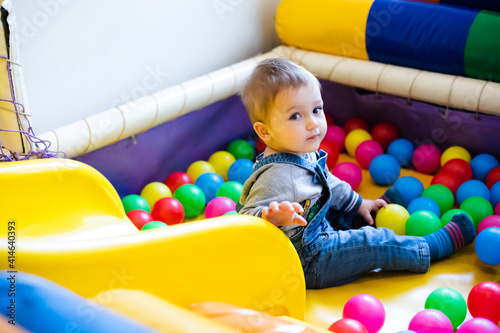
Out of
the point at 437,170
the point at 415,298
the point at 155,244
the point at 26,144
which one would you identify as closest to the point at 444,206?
the point at 437,170

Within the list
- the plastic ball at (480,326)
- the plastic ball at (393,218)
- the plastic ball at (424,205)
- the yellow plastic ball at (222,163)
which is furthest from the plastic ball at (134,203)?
the plastic ball at (480,326)

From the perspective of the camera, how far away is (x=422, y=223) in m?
1.64

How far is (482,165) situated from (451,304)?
76 cm

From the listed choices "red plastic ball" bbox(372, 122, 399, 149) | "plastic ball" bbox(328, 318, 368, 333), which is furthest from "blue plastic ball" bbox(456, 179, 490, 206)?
"plastic ball" bbox(328, 318, 368, 333)

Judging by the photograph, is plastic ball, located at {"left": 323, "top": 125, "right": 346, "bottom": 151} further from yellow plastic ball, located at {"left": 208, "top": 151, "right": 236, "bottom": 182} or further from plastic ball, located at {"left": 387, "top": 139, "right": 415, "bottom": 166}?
yellow plastic ball, located at {"left": 208, "top": 151, "right": 236, "bottom": 182}

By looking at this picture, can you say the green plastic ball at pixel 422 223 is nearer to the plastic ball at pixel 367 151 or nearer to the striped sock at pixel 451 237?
the striped sock at pixel 451 237

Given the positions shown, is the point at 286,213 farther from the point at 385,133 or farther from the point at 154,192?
the point at 385,133

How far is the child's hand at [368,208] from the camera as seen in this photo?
66.8 inches

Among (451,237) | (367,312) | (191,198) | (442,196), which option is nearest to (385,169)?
(442,196)

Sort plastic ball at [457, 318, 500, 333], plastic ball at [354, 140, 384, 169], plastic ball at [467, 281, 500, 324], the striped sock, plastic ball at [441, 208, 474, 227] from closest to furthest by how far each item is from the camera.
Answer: plastic ball at [457, 318, 500, 333]
plastic ball at [467, 281, 500, 324]
the striped sock
plastic ball at [441, 208, 474, 227]
plastic ball at [354, 140, 384, 169]

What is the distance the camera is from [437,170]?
2092 mm

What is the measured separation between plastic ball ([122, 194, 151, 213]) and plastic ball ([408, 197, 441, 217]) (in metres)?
0.84

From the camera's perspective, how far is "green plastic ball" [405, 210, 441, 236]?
1637mm

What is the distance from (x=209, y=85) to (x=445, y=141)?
0.87 meters
